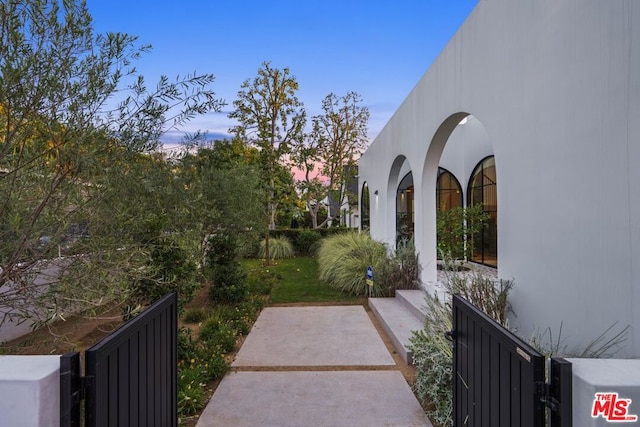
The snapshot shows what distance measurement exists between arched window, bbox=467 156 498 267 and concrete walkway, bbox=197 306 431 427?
619 cm

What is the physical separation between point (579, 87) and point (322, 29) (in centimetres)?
968

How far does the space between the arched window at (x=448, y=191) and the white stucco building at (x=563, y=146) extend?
7.19m

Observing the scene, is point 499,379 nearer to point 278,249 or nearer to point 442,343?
point 442,343

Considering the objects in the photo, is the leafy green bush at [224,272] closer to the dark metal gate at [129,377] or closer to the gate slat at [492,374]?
the dark metal gate at [129,377]

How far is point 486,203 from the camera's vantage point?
414 inches

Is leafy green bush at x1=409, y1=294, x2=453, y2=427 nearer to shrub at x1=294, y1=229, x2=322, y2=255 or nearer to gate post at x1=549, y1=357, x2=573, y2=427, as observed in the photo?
gate post at x1=549, y1=357, x2=573, y2=427

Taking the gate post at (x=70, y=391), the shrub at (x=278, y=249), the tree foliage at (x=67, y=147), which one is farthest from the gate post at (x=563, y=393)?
the shrub at (x=278, y=249)

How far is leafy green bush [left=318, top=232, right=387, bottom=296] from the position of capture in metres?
7.93

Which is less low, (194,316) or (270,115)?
(270,115)

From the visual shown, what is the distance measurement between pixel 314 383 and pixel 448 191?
32.8 feet

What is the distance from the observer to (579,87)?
Answer: 114 inches

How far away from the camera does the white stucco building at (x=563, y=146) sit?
2521mm

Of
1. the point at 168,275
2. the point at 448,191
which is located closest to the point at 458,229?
the point at 448,191

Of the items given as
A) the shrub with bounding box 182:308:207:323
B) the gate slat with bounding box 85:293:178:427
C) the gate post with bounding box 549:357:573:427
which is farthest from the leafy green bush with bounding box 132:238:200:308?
the gate post with bounding box 549:357:573:427
